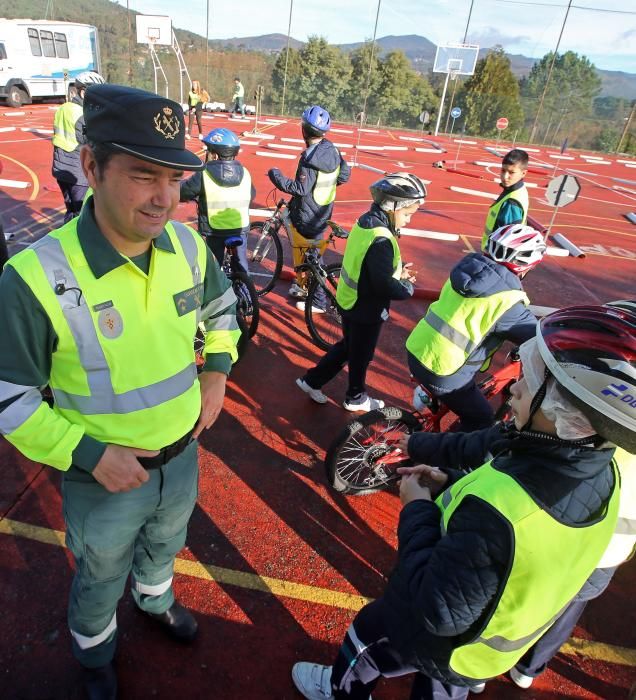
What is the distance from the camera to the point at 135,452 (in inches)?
69.7

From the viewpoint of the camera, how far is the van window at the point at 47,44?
882 inches

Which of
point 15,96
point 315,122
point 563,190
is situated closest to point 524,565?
point 315,122

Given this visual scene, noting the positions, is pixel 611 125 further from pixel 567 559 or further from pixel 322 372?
pixel 567 559

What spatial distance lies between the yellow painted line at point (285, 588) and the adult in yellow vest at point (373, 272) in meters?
1.93

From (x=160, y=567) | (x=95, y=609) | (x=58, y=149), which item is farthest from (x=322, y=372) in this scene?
(x=58, y=149)

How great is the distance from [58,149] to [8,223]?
255cm

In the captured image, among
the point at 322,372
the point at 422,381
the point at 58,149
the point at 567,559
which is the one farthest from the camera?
the point at 58,149

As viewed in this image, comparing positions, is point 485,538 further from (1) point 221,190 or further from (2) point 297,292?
(2) point 297,292

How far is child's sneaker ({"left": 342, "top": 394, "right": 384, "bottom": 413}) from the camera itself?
14.8 feet

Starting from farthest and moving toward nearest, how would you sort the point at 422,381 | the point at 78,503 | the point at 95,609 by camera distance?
the point at 422,381 → the point at 95,609 → the point at 78,503

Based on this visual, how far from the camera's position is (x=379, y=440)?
11.4ft

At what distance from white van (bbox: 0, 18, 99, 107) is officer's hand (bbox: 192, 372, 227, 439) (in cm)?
2407

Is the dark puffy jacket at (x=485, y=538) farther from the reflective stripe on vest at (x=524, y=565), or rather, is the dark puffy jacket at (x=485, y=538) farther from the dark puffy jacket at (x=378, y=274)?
the dark puffy jacket at (x=378, y=274)

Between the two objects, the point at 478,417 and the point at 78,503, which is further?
the point at 478,417
